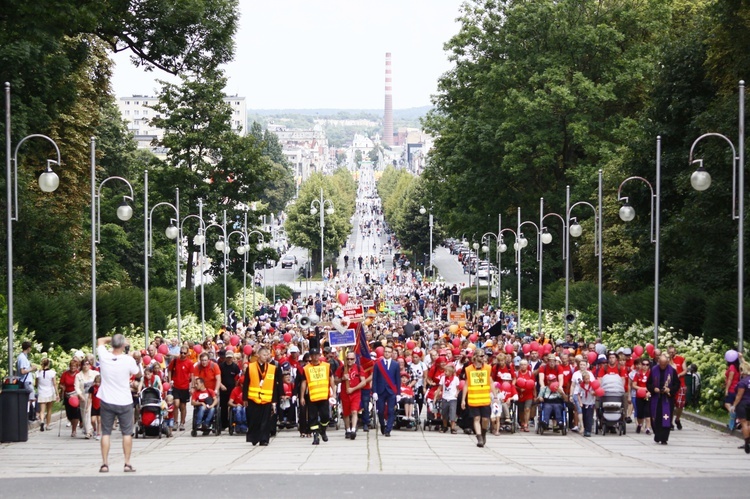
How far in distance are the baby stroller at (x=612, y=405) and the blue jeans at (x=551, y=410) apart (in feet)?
2.63

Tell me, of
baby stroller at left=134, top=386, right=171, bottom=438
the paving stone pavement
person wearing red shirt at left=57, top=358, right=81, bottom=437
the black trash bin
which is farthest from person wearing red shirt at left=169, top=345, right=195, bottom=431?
the black trash bin

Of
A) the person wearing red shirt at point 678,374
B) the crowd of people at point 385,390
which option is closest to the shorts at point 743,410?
the crowd of people at point 385,390

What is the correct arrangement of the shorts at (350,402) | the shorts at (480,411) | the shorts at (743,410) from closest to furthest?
1. the shorts at (743,410)
2. the shorts at (350,402)
3. the shorts at (480,411)

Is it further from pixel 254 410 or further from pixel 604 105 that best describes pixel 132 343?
pixel 604 105

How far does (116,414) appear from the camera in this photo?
16.8 meters

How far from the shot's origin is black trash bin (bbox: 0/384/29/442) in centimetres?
2244

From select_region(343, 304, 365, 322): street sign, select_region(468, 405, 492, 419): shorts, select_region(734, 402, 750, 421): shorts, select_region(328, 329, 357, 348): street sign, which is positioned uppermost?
select_region(343, 304, 365, 322): street sign

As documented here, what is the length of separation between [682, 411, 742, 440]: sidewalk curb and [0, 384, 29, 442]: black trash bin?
41.5 ft

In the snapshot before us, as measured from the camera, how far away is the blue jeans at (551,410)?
25.0 m

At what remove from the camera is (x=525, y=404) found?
84.5 ft

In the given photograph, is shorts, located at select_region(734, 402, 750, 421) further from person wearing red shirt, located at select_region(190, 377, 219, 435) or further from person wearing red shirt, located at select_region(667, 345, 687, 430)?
person wearing red shirt, located at select_region(190, 377, 219, 435)

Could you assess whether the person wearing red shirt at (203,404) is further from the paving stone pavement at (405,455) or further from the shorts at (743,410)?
the shorts at (743,410)

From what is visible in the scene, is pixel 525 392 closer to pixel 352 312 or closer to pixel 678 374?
pixel 678 374

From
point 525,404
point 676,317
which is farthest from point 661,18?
point 525,404
